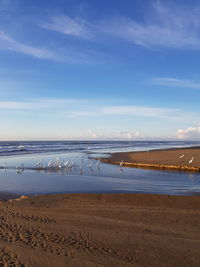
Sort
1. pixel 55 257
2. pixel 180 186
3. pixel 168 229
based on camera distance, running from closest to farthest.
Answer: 1. pixel 55 257
2. pixel 168 229
3. pixel 180 186

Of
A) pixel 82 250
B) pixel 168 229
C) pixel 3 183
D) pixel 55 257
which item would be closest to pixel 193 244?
pixel 168 229

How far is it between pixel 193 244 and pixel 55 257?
4.16 m

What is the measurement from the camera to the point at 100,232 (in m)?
8.24

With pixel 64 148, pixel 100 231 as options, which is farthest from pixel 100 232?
pixel 64 148

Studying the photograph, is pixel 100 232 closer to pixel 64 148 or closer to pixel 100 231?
pixel 100 231

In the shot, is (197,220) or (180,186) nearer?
(197,220)

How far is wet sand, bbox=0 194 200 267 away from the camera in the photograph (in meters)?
6.56

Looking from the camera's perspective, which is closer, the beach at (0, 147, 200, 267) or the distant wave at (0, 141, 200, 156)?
the beach at (0, 147, 200, 267)

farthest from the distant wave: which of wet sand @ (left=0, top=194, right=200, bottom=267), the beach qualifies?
wet sand @ (left=0, top=194, right=200, bottom=267)

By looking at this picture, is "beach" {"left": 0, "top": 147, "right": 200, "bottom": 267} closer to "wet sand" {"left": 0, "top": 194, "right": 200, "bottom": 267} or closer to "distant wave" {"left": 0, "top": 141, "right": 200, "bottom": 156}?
"wet sand" {"left": 0, "top": 194, "right": 200, "bottom": 267}

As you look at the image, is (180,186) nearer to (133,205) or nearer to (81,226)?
(133,205)

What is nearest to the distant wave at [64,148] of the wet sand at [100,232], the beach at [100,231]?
the beach at [100,231]

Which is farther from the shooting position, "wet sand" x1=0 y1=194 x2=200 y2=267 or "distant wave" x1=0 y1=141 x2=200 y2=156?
"distant wave" x1=0 y1=141 x2=200 y2=156

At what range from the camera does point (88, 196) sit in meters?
13.6
